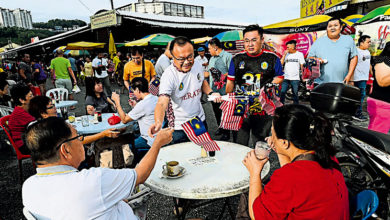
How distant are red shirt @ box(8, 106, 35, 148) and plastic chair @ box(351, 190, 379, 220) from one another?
3.95 metres

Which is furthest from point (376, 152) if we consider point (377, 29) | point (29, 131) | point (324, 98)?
point (377, 29)

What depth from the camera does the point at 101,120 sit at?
12.7 feet

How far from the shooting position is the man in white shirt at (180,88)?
2488 millimetres

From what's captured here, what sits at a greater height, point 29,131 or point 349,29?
point 349,29

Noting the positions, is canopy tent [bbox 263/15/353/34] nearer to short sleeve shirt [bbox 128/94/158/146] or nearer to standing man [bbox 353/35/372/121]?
standing man [bbox 353/35/372/121]

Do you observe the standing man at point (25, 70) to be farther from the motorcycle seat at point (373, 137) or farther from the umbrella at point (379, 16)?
the umbrella at point (379, 16)

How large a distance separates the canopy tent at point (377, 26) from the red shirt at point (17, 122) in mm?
9157

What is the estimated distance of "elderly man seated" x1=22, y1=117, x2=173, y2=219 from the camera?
1145 millimetres

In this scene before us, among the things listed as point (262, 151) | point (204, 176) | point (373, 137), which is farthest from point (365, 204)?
point (373, 137)

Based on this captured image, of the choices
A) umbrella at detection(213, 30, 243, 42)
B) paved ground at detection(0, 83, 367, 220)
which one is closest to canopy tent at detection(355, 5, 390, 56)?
umbrella at detection(213, 30, 243, 42)

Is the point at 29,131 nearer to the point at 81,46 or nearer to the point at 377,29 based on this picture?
the point at 377,29

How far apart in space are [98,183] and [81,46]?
17445 mm

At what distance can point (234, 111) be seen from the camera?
276 cm

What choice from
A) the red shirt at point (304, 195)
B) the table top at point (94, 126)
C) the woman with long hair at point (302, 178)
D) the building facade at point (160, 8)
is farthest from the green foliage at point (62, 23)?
the red shirt at point (304, 195)
